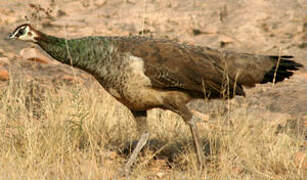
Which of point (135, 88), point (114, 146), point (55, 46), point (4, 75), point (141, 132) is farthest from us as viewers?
point (4, 75)

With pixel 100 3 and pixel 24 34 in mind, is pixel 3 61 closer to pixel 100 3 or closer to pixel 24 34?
pixel 24 34

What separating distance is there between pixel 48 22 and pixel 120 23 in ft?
4.67

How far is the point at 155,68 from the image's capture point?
17.3 ft

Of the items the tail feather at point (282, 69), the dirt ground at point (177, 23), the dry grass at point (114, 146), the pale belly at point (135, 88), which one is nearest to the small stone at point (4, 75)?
the dirt ground at point (177, 23)

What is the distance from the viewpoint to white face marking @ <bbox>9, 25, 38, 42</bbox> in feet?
17.0

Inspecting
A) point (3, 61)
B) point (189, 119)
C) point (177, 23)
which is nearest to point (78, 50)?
point (189, 119)

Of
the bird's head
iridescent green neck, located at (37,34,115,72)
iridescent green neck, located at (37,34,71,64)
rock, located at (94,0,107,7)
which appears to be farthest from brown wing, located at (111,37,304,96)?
rock, located at (94,0,107,7)

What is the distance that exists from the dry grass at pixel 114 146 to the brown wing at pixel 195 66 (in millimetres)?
395

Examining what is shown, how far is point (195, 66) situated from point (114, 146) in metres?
1.31

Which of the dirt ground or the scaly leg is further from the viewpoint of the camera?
the dirt ground

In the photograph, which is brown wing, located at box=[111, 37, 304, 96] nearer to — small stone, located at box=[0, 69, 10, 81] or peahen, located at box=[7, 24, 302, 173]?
peahen, located at box=[7, 24, 302, 173]

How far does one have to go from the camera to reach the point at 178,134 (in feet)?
20.3

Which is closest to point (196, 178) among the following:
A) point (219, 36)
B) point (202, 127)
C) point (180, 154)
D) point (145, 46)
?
point (180, 154)

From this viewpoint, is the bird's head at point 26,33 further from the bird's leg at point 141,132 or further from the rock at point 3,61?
the rock at point 3,61
